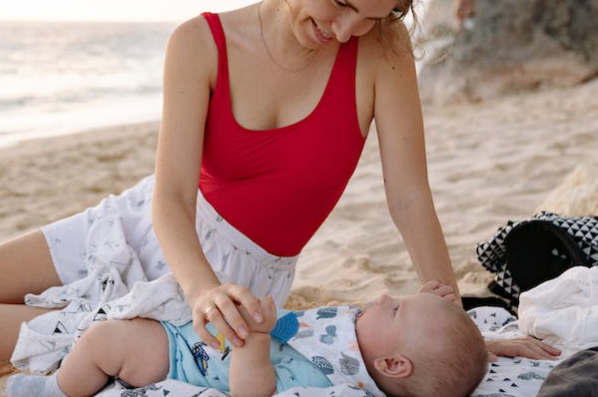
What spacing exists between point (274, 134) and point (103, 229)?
650 millimetres

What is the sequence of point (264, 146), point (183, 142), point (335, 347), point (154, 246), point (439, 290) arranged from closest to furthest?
point (335, 347), point (439, 290), point (183, 142), point (264, 146), point (154, 246)

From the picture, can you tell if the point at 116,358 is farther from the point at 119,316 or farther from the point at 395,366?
the point at 395,366

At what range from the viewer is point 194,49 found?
2.05m

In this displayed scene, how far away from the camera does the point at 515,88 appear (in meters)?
8.16

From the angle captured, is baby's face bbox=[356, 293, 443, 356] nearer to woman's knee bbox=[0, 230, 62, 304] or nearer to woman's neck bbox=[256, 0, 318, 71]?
woman's neck bbox=[256, 0, 318, 71]

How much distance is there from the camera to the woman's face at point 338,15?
179 centimetres

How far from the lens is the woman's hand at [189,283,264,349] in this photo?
4.92 ft

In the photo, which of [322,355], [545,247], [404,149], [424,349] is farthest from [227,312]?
[545,247]

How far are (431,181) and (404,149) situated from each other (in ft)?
9.25

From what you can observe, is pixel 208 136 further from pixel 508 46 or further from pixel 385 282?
pixel 508 46

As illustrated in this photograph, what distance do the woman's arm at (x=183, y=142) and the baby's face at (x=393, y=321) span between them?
0.41 meters

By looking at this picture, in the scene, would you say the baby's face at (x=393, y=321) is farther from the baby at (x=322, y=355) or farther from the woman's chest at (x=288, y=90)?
the woman's chest at (x=288, y=90)

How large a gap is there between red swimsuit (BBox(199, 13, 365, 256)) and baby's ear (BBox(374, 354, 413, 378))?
2.12 ft

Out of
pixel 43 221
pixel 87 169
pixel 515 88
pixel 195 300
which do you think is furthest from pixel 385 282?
pixel 515 88
